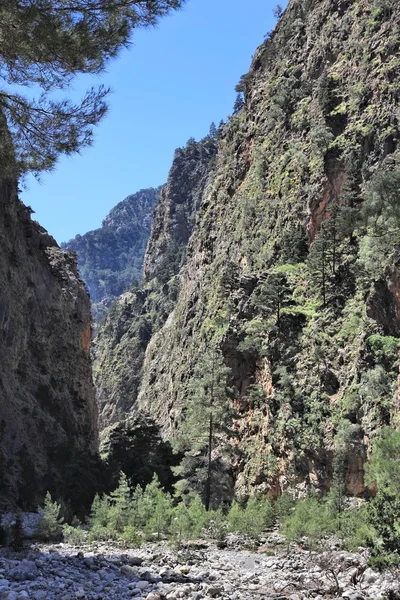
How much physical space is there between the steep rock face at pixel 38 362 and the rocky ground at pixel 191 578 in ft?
78.7

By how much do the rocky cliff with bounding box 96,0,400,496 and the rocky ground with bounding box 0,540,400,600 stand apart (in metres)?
11.9

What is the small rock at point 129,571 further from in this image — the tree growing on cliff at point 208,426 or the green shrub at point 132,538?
the tree growing on cliff at point 208,426

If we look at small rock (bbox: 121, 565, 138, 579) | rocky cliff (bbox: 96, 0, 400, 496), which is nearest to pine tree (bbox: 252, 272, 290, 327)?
rocky cliff (bbox: 96, 0, 400, 496)

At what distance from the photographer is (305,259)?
43.8m

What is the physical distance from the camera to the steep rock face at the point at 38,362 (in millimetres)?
42906

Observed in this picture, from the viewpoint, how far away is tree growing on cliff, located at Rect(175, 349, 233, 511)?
3431 centimetres

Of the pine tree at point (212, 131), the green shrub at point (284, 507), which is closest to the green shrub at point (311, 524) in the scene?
the green shrub at point (284, 507)

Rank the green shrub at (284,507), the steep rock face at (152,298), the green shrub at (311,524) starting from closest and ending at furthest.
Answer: the green shrub at (311,524) → the green shrub at (284,507) → the steep rock face at (152,298)

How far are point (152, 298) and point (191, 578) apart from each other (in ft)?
334

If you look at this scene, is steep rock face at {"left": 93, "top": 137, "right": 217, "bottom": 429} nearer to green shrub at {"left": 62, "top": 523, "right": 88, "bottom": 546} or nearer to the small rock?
green shrub at {"left": 62, "top": 523, "right": 88, "bottom": 546}

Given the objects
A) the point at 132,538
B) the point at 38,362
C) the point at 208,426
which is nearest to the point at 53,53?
the point at 132,538

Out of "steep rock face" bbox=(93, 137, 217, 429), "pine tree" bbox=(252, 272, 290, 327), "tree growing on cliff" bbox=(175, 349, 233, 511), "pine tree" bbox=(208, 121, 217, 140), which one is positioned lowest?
"tree growing on cliff" bbox=(175, 349, 233, 511)

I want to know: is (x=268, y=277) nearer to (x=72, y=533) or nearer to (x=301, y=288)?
(x=301, y=288)

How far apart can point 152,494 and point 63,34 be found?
25.3 meters
